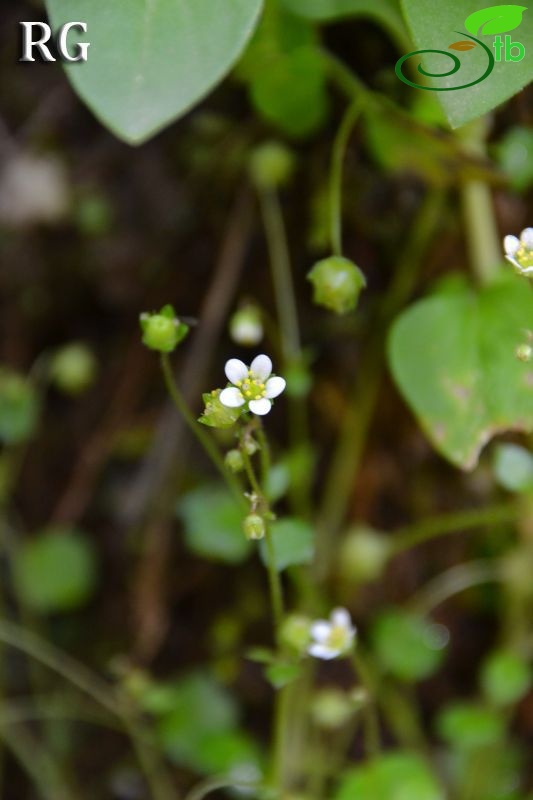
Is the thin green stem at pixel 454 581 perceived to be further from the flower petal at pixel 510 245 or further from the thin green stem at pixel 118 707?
the flower petal at pixel 510 245

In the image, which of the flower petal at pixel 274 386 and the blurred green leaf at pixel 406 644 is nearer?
the flower petal at pixel 274 386

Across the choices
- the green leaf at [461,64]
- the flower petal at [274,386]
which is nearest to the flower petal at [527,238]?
the green leaf at [461,64]

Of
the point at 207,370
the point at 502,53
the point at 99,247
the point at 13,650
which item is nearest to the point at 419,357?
the point at 502,53

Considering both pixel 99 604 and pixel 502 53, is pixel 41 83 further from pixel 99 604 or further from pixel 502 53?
pixel 502 53

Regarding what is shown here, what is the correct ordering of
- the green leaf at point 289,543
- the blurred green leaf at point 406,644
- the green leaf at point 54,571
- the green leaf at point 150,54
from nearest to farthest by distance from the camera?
the green leaf at point 150,54, the green leaf at point 289,543, the blurred green leaf at point 406,644, the green leaf at point 54,571

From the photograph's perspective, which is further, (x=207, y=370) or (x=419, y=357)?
(x=207, y=370)

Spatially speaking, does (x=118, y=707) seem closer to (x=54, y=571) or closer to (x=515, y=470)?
(x=54, y=571)

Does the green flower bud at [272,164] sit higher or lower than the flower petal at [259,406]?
higher
